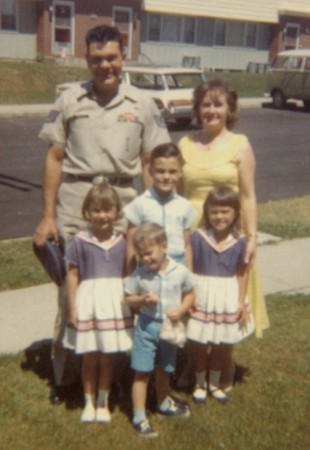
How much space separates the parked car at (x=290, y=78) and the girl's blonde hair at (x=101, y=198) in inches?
883

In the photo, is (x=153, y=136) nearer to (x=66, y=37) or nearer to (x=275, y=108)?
(x=275, y=108)

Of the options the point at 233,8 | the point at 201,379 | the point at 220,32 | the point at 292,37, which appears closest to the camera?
the point at 201,379

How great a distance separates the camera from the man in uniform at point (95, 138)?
4484 millimetres

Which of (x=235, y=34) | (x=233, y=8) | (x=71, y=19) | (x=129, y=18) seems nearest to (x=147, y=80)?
(x=71, y=19)

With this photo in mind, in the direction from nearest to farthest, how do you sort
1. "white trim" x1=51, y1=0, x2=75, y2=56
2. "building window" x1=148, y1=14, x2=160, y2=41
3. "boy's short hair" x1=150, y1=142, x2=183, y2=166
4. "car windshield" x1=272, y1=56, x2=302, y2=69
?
"boy's short hair" x1=150, y1=142, x2=183, y2=166
"car windshield" x1=272, y1=56, x2=302, y2=69
"white trim" x1=51, y1=0, x2=75, y2=56
"building window" x1=148, y1=14, x2=160, y2=41

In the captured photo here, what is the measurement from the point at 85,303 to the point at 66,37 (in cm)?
3207

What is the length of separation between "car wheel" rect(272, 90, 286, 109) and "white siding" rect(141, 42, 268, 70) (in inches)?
428

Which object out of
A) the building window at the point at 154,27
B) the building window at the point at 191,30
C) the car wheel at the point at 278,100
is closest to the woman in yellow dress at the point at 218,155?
the car wheel at the point at 278,100

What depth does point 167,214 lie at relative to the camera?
4.55 metres

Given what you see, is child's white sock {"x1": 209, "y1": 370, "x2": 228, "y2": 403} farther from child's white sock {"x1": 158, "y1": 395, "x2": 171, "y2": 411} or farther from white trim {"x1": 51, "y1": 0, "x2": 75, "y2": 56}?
white trim {"x1": 51, "y1": 0, "x2": 75, "y2": 56}

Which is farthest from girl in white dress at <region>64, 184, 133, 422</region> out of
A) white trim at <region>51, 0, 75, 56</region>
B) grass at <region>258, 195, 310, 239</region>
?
white trim at <region>51, 0, 75, 56</region>

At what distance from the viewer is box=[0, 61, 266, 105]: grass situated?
25.7 metres

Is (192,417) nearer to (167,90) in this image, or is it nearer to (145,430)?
(145,430)

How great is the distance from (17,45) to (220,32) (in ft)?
35.9
